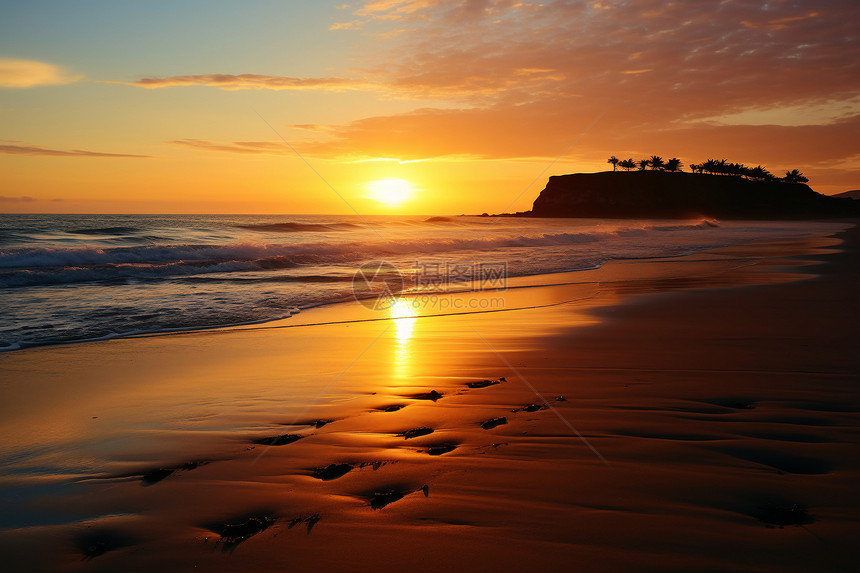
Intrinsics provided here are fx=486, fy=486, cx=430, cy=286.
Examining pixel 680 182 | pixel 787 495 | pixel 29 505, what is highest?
pixel 680 182

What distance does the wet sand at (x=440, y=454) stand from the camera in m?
2.15

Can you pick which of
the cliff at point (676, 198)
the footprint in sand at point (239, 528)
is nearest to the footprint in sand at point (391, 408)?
the footprint in sand at point (239, 528)

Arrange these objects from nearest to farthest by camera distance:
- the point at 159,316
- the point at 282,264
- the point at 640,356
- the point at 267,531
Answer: the point at 267,531
the point at 640,356
the point at 159,316
the point at 282,264

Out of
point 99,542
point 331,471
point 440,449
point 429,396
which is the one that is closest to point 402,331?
point 429,396

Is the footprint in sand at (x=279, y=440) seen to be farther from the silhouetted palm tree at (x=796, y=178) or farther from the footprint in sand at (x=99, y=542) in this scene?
the silhouetted palm tree at (x=796, y=178)

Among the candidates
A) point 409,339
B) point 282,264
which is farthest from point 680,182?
point 409,339

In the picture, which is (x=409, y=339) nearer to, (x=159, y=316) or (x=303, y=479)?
(x=303, y=479)

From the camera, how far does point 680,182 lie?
5017 inches

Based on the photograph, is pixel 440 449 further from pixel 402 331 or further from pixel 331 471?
pixel 402 331

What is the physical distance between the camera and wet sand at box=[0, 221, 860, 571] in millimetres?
2146

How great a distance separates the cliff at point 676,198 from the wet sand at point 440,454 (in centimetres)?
12225

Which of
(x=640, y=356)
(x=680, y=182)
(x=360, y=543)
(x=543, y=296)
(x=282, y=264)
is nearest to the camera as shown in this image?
(x=360, y=543)

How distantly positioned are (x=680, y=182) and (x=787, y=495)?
14321 cm

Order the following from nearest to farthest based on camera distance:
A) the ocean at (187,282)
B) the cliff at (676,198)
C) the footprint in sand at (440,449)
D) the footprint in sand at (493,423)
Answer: the footprint in sand at (440,449), the footprint in sand at (493,423), the ocean at (187,282), the cliff at (676,198)
